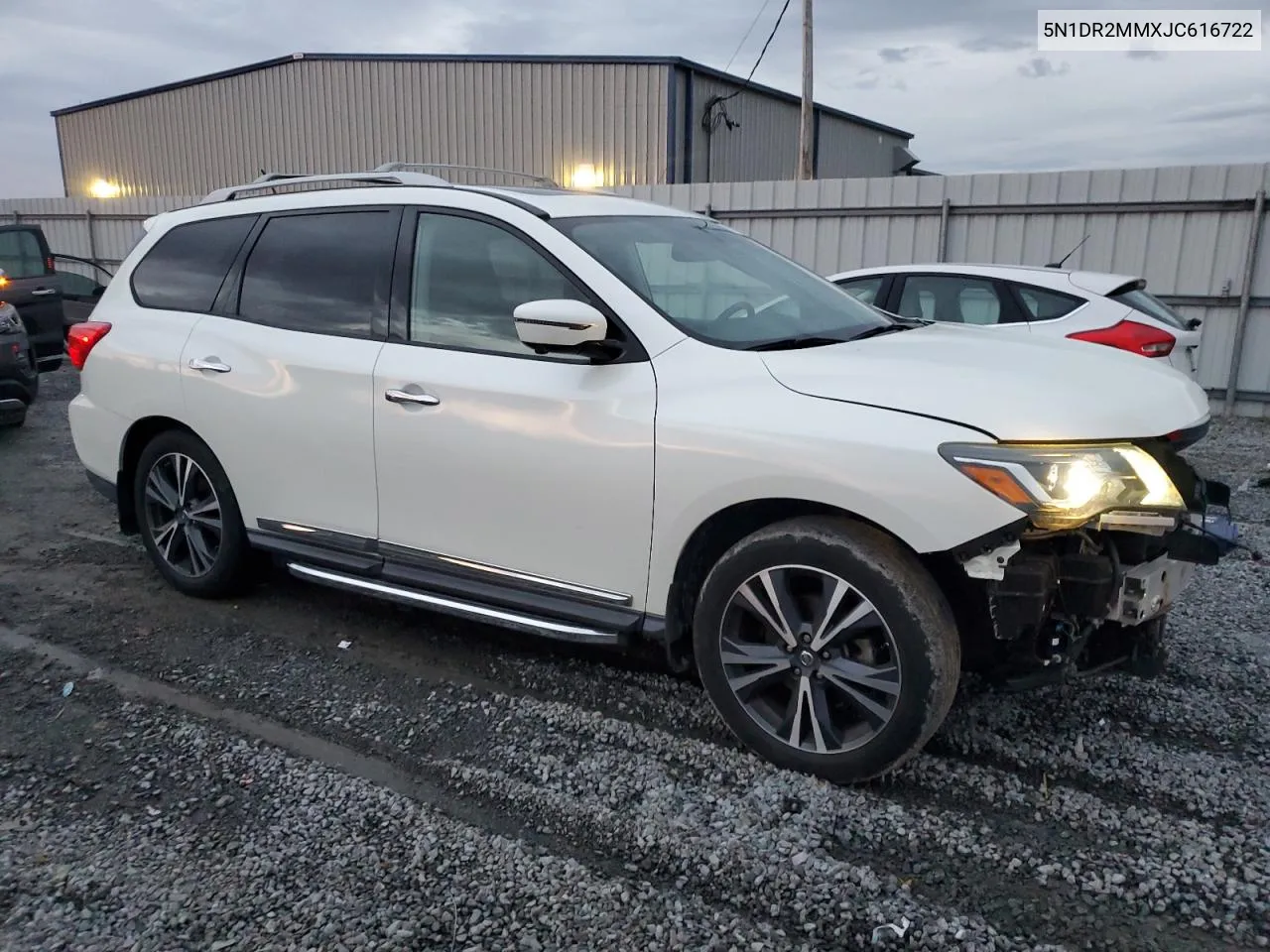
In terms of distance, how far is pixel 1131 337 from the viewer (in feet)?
22.4

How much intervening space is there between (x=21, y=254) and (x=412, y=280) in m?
9.78

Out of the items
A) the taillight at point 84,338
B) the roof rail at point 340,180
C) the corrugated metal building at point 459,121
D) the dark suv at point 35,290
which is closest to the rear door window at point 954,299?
the roof rail at point 340,180

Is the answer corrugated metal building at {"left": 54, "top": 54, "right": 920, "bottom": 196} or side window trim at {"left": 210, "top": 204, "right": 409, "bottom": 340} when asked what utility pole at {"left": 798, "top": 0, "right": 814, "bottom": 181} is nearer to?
corrugated metal building at {"left": 54, "top": 54, "right": 920, "bottom": 196}

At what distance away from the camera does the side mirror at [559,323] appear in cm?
313

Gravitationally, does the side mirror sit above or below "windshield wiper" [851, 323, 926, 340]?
above

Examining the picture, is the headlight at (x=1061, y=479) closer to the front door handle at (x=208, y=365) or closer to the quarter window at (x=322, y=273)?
the quarter window at (x=322, y=273)

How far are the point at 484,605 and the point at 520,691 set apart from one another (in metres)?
0.38

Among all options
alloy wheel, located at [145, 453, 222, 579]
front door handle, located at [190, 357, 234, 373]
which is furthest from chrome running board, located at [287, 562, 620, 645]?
front door handle, located at [190, 357, 234, 373]

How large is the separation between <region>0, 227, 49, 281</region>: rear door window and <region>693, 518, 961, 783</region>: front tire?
11000 mm

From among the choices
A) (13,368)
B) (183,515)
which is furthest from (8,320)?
(183,515)

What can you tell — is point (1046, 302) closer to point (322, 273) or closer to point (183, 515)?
point (322, 273)

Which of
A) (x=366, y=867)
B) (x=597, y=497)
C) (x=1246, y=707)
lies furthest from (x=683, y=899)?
(x=1246, y=707)

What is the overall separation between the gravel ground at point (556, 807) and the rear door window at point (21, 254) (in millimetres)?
8468

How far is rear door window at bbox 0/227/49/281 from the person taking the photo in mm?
10984
